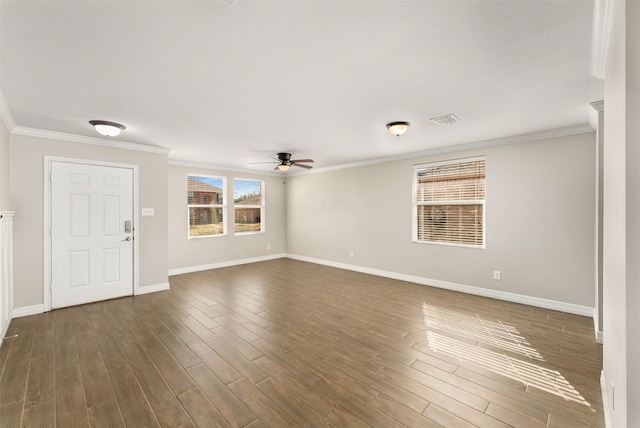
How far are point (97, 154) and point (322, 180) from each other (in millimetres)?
4528

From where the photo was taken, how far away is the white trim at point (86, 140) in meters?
3.69

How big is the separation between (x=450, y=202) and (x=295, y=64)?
12.6 ft

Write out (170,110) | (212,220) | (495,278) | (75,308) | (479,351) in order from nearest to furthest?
(479,351) < (170,110) < (75,308) < (495,278) < (212,220)

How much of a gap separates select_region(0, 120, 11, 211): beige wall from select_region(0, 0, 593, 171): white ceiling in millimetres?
254

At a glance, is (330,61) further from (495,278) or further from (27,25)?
(495,278)

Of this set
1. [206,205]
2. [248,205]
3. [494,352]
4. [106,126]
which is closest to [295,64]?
[106,126]

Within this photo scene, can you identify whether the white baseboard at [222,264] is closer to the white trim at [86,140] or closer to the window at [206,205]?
the window at [206,205]

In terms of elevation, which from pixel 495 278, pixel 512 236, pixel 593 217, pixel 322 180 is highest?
pixel 322 180

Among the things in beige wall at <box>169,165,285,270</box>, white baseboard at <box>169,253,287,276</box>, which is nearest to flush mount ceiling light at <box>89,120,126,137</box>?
beige wall at <box>169,165,285,270</box>

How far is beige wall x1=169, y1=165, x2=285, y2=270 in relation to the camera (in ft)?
19.7

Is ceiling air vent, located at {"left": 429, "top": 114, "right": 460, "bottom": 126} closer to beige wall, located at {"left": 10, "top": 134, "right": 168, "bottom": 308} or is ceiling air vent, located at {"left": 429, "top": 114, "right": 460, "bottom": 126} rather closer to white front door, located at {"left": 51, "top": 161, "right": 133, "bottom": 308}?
white front door, located at {"left": 51, "top": 161, "right": 133, "bottom": 308}

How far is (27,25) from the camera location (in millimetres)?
1663

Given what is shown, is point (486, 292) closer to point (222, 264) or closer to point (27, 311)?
point (222, 264)

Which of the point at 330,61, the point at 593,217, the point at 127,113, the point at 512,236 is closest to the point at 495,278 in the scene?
the point at 512,236
